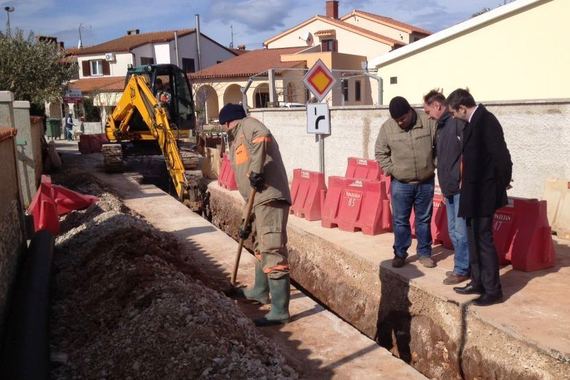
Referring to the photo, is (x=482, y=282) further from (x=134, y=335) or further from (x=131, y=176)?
(x=131, y=176)

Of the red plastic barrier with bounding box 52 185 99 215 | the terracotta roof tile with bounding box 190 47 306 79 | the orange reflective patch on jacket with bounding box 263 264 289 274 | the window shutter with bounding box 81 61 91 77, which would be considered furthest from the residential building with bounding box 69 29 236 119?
the orange reflective patch on jacket with bounding box 263 264 289 274

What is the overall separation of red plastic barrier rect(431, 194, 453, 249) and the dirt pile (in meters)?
3.16

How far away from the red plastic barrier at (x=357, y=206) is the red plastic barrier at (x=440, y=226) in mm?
773

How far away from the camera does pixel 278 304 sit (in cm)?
496

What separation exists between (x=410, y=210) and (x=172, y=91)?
11.1 meters

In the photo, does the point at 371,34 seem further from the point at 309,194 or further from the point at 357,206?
the point at 357,206

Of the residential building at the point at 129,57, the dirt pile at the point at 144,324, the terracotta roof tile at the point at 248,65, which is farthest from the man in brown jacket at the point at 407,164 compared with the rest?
the residential building at the point at 129,57

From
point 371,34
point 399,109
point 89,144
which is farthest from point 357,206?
point 371,34

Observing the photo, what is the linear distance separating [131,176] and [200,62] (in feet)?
107

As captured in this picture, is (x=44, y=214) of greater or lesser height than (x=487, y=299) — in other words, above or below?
above

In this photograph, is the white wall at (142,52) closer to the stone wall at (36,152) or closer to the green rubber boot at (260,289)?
the stone wall at (36,152)

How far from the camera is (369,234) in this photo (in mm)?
7609

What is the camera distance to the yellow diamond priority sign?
9.19m

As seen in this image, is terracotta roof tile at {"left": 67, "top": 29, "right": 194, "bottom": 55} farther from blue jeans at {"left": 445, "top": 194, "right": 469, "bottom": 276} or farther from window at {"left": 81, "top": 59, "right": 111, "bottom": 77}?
blue jeans at {"left": 445, "top": 194, "right": 469, "bottom": 276}
